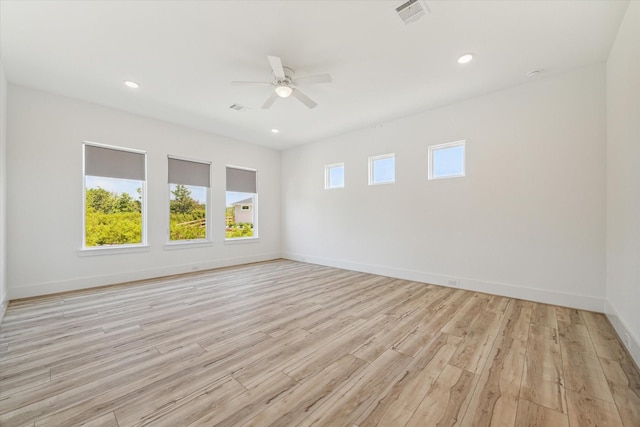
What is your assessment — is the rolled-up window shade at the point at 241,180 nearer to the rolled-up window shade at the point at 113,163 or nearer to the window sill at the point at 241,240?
the window sill at the point at 241,240

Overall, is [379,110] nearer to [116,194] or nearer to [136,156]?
[136,156]

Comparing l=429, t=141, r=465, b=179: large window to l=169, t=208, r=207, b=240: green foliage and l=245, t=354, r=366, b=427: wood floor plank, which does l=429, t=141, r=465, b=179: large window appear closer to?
l=245, t=354, r=366, b=427: wood floor plank

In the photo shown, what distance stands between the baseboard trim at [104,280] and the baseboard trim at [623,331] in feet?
20.1

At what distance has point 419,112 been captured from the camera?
4.63 m

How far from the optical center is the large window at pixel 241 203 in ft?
20.3

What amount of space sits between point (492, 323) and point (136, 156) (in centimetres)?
616

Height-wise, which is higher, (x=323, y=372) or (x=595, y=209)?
(x=595, y=209)

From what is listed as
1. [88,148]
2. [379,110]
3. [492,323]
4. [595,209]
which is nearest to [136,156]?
[88,148]

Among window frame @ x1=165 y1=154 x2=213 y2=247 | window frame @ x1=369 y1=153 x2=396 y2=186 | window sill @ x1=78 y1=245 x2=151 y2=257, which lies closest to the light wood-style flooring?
window sill @ x1=78 y1=245 x2=151 y2=257

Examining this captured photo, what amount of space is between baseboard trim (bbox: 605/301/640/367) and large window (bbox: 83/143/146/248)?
6.55 m

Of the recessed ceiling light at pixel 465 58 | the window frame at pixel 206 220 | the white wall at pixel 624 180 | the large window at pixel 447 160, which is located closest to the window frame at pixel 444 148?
the large window at pixel 447 160

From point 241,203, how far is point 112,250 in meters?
2.76

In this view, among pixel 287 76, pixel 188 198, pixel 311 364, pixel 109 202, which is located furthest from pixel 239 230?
pixel 311 364

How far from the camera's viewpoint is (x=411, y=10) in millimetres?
2299
